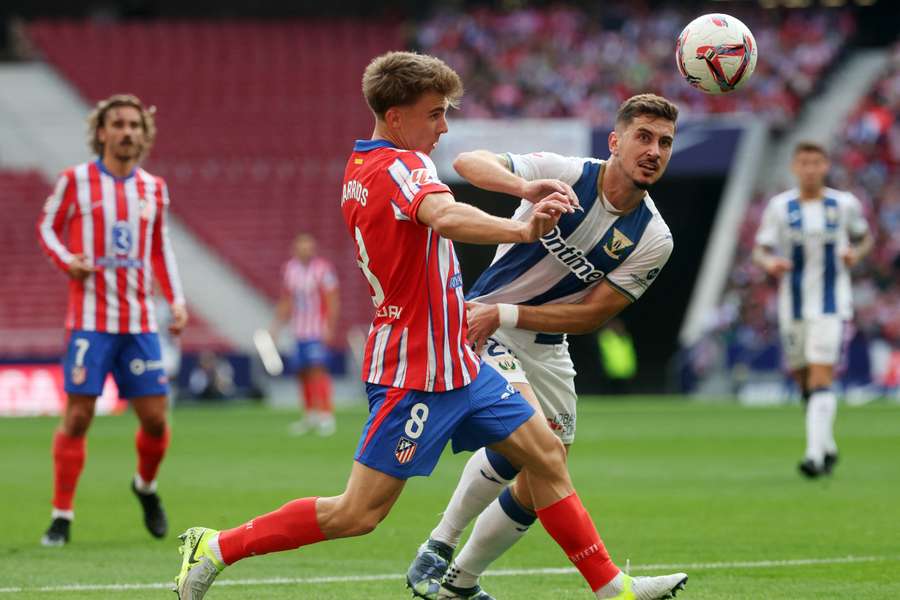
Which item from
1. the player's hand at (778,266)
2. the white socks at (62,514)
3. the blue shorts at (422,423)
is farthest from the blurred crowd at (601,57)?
the blue shorts at (422,423)

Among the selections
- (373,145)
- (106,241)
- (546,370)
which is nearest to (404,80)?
(373,145)

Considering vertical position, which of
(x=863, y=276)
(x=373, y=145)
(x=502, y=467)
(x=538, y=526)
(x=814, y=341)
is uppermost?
(x=373, y=145)

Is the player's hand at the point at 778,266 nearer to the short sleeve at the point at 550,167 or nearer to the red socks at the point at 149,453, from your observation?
the red socks at the point at 149,453

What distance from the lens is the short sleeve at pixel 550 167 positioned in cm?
604

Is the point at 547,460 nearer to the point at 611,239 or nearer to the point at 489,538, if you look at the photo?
the point at 489,538

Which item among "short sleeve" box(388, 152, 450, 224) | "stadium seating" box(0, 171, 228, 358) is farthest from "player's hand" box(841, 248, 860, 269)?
"stadium seating" box(0, 171, 228, 358)

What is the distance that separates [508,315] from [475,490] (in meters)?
0.83

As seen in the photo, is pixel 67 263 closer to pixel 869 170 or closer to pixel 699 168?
pixel 699 168

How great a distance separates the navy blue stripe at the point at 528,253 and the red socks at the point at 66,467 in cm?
309

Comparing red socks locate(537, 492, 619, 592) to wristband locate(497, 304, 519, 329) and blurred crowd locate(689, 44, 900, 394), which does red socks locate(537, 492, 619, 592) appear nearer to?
wristband locate(497, 304, 519, 329)

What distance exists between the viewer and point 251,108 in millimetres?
34562

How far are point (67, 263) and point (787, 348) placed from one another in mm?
6306

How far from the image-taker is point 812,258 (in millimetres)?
11938

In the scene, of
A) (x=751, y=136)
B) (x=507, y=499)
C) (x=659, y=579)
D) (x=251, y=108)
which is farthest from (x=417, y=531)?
(x=251, y=108)
